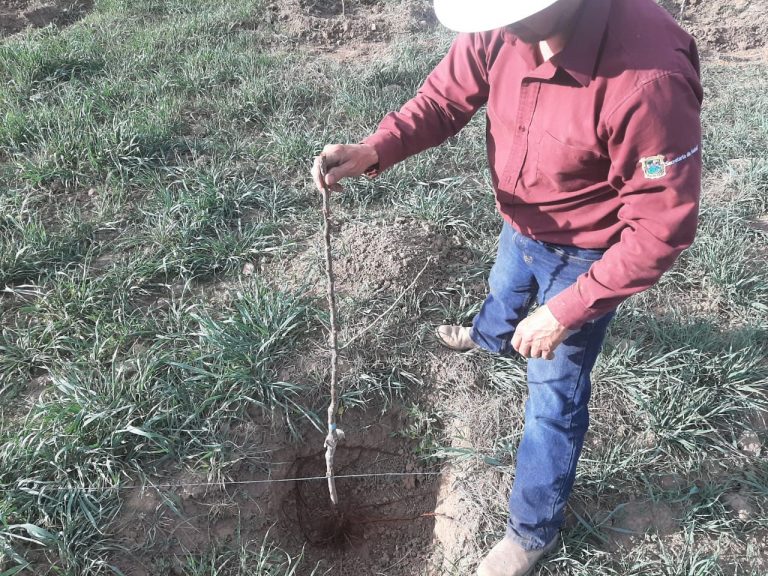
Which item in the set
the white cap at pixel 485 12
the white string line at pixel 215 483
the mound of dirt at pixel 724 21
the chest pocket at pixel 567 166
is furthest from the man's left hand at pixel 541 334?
the mound of dirt at pixel 724 21

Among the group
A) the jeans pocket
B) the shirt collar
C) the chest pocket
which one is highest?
the shirt collar

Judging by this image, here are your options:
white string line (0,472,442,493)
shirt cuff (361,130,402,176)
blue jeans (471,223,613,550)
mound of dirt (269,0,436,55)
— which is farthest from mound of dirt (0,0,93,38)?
blue jeans (471,223,613,550)

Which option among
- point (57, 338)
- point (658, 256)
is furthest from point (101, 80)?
point (658, 256)

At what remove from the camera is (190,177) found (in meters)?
3.54

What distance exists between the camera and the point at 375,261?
3.03 m

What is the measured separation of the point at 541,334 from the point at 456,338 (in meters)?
1.08

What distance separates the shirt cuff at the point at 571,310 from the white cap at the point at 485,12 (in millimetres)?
718

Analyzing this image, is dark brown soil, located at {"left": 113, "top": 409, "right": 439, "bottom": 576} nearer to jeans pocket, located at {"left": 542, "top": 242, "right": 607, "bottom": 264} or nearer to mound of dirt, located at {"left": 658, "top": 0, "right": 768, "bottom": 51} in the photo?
jeans pocket, located at {"left": 542, "top": 242, "right": 607, "bottom": 264}

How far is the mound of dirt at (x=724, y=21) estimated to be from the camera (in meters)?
5.78

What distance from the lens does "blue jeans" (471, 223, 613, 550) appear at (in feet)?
5.98

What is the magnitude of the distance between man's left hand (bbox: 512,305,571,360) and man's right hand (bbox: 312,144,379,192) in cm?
73

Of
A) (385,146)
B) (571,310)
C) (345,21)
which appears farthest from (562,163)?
(345,21)

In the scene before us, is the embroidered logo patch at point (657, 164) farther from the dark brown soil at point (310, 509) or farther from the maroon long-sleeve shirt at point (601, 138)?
the dark brown soil at point (310, 509)

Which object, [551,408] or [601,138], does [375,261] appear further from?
[601,138]
